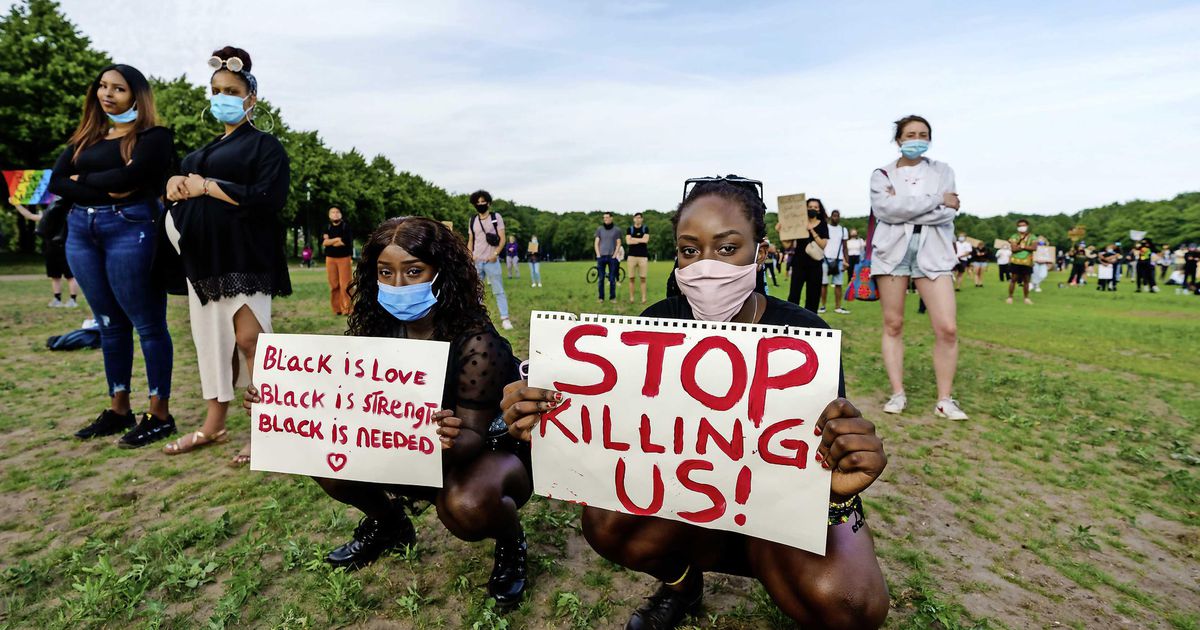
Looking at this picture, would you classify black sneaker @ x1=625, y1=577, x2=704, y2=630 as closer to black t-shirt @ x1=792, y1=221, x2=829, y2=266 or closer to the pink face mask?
the pink face mask

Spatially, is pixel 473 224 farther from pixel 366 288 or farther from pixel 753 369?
pixel 753 369

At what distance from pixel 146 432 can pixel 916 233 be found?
20.0 ft

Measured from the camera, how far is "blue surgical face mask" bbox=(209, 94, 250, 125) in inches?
136

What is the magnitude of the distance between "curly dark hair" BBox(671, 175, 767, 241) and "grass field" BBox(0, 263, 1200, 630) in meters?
1.56

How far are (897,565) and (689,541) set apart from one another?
4.32 feet

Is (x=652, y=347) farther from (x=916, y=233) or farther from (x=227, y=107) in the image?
(x=916, y=233)

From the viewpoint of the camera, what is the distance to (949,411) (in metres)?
4.82

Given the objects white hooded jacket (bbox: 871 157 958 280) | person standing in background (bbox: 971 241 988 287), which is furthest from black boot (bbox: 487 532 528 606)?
person standing in background (bbox: 971 241 988 287)

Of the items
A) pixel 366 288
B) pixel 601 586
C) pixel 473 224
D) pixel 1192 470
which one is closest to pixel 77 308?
pixel 473 224

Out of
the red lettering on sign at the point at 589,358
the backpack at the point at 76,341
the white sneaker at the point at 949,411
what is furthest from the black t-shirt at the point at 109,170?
the white sneaker at the point at 949,411

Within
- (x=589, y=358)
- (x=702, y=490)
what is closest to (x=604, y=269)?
(x=589, y=358)

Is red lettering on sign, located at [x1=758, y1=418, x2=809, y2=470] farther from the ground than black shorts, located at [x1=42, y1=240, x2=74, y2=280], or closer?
closer

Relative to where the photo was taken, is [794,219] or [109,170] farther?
[794,219]

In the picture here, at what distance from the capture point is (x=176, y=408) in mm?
4973
